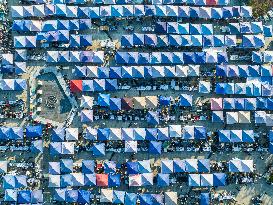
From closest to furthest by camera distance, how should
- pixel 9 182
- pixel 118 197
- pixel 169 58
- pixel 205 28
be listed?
1. pixel 9 182
2. pixel 118 197
3. pixel 169 58
4. pixel 205 28

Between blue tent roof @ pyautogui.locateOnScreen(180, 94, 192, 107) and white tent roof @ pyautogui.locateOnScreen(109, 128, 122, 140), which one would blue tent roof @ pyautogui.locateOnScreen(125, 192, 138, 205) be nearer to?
white tent roof @ pyautogui.locateOnScreen(109, 128, 122, 140)

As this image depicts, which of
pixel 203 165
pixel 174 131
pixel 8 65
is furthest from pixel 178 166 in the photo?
pixel 8 65

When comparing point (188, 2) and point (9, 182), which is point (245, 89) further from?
point (9, 182)

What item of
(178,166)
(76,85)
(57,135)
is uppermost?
(76,85)

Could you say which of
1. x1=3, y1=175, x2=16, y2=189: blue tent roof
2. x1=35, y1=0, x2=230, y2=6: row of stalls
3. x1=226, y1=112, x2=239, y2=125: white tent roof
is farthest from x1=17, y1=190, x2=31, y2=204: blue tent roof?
x1=226, y1=112, x2=239, y2=125: white tent roof

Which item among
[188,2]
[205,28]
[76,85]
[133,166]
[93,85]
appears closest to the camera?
[133,166]

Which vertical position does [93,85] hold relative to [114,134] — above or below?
above
